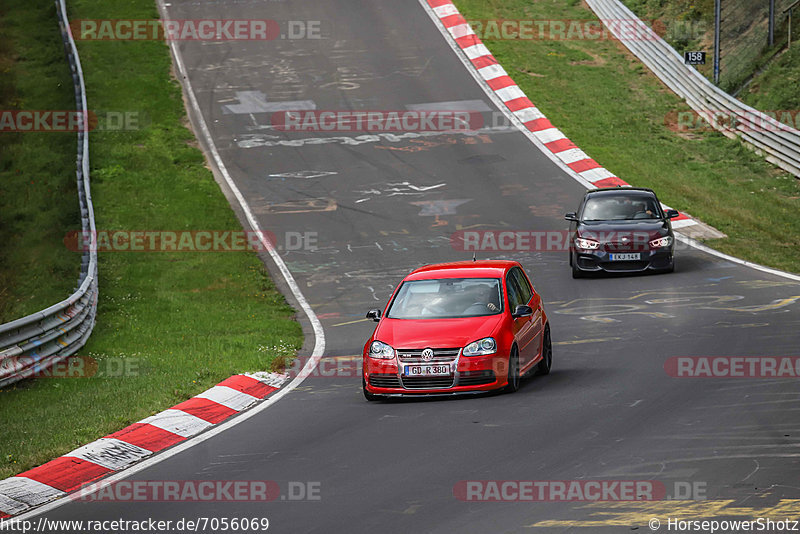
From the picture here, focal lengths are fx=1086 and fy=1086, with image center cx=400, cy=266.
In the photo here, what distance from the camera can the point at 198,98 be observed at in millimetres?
36031

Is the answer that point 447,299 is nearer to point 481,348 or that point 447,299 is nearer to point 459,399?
point 481,348

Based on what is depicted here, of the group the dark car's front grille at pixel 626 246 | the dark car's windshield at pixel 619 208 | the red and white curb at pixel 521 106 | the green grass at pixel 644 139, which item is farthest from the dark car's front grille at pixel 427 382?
the red and white curb at pixel 521 106

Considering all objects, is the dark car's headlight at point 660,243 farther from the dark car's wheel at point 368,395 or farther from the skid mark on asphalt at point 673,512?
the skid mark on asphalt at point 673,512

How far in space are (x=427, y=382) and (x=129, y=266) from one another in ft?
41.1

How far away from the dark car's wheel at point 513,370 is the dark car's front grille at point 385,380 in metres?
1.33

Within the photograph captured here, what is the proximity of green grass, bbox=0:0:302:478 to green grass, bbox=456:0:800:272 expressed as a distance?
1124 cm

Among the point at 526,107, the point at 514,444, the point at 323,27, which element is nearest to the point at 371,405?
the point at 514,444

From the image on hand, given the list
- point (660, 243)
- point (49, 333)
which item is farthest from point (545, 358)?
point (660, 243)

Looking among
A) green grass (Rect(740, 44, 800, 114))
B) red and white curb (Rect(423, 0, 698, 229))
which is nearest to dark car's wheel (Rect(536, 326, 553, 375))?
red and white curb (Rect(423, 0, 698, 229))

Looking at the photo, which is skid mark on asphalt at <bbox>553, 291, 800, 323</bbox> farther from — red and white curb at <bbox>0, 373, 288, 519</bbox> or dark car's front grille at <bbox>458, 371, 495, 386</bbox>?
red and white curb at <bbox>0, 373, 288, 519</bbox>

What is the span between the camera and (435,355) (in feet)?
41.9

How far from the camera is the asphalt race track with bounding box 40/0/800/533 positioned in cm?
883

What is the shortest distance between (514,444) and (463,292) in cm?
391

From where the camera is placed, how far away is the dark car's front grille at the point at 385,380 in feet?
42.3
